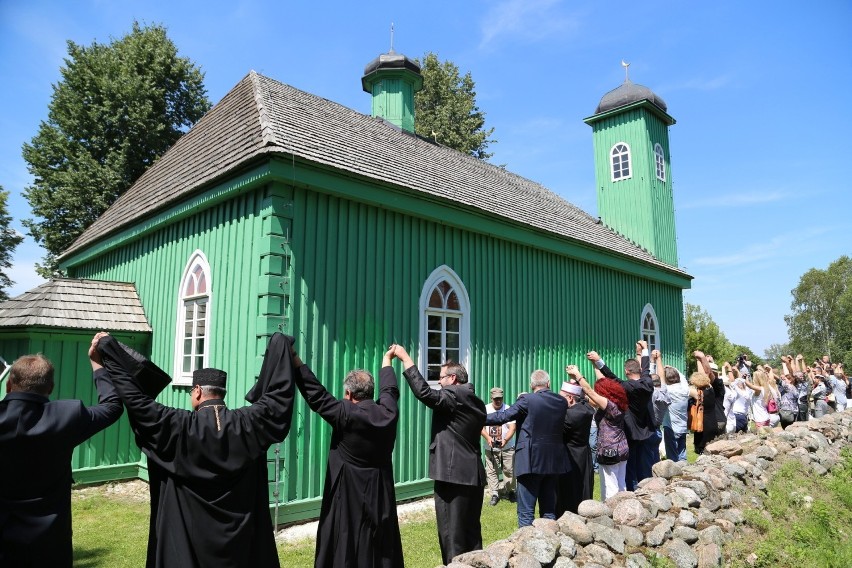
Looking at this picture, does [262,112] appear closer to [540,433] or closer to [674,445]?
[540,433]

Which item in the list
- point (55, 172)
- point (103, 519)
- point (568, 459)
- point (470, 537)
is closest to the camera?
point (470, 537)

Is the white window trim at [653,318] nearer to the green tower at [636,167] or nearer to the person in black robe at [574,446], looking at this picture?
the green tower at [636,167]

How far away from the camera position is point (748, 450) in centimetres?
768

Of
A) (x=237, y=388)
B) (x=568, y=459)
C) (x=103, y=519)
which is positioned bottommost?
(x=103, y=519)

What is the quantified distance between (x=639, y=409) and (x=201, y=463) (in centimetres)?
548

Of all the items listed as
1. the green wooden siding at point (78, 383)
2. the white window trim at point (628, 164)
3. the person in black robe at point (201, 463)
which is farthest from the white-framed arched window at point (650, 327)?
the person in black robe at point (201, 463)

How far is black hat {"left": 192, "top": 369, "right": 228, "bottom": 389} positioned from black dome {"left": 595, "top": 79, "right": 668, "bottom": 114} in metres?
17.8

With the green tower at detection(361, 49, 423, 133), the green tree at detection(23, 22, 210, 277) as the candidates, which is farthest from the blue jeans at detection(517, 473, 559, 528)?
the green tree at detection(23, 22, 210, 277)

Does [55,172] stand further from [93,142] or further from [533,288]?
[533,288]

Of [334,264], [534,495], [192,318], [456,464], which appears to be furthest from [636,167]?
[456,464]

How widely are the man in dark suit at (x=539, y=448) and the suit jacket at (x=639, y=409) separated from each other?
1.24 m

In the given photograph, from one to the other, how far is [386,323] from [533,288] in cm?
413

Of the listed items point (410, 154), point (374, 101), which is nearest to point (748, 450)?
point (410, 154)

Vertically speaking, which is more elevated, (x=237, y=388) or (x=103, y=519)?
(x=237, y=388)
